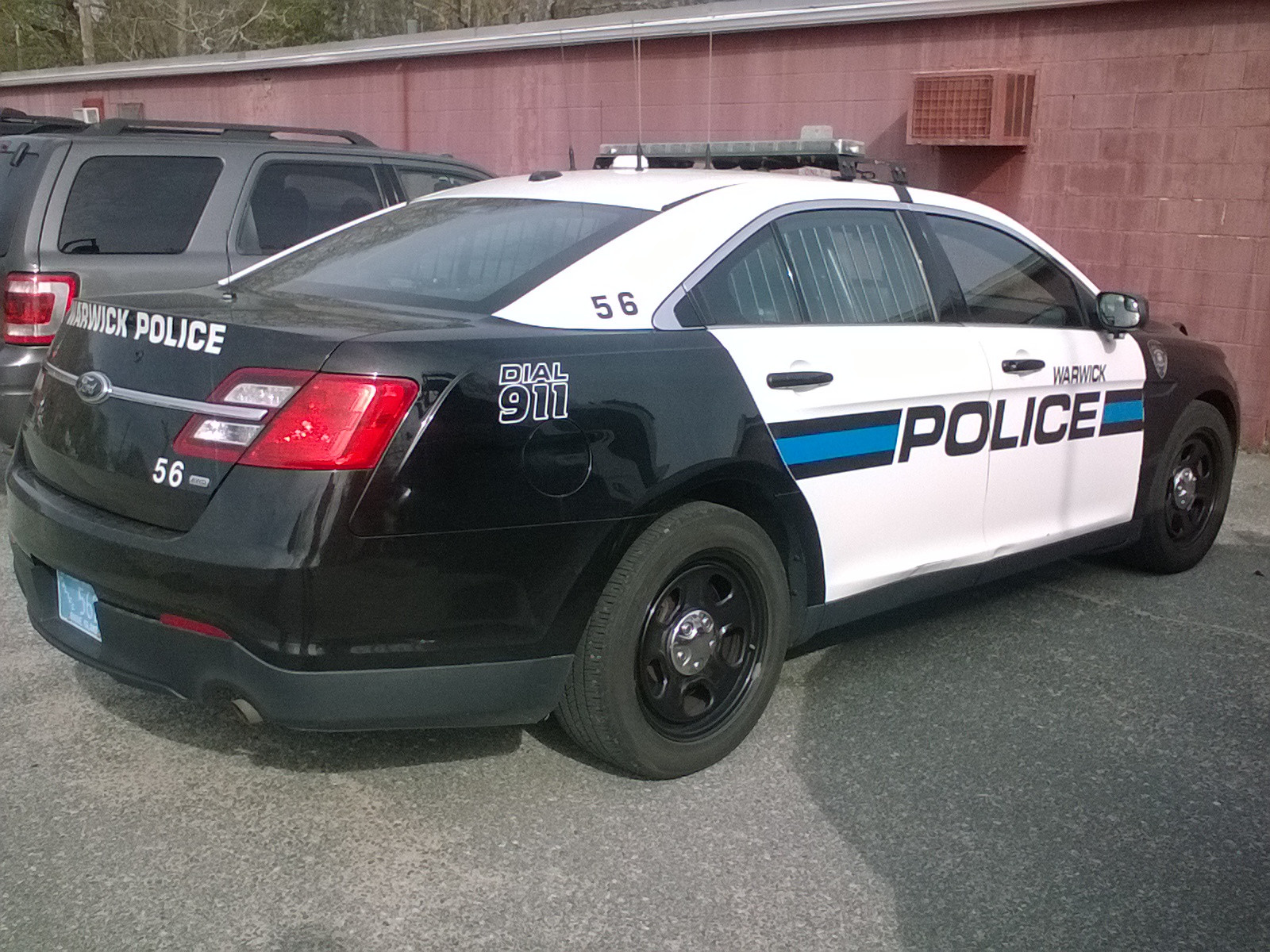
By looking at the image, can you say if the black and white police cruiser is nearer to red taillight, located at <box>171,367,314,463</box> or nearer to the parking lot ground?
red taillight, located at <box>171,367,314,463</box>

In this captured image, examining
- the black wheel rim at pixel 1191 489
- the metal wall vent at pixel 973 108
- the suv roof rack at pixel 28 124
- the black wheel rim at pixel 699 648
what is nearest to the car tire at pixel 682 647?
the black wheel rim at pixel 699 648

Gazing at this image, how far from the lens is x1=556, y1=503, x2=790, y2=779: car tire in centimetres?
348

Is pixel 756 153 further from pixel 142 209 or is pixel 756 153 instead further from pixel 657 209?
pixel 142 209

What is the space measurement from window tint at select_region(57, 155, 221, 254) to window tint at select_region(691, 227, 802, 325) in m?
3.56

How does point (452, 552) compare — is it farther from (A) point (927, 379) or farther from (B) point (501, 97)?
(B) point (501, 97)

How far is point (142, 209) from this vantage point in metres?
6.47

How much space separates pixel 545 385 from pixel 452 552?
0.46 m

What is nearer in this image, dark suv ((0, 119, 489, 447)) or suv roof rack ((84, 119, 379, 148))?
dark suv ((0, 119, 489, 447))

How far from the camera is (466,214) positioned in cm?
430

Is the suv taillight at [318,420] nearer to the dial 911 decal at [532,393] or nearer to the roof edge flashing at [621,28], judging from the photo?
the dial 911 decal at [532,393]

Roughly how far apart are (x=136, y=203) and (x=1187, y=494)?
4.87 metres

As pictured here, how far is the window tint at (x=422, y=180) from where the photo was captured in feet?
25.0

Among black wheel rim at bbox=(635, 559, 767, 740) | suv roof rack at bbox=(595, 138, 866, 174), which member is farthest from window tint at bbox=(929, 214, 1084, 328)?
black wheel rim at bbox=(635, 559, 767, 740)

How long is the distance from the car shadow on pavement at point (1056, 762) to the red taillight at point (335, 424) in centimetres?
154
